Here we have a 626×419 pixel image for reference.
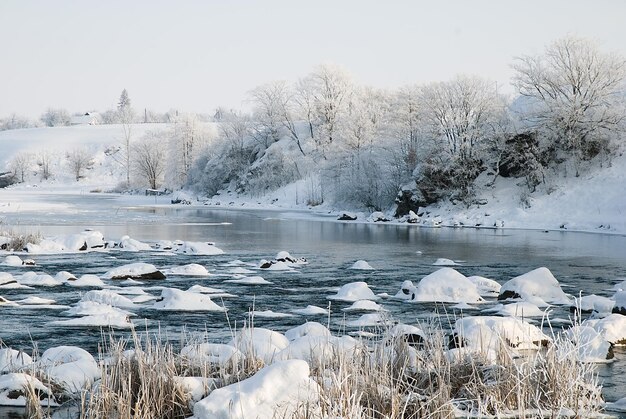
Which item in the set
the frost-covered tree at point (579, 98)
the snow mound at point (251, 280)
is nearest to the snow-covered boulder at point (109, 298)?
the snow mound at point (251, 280)

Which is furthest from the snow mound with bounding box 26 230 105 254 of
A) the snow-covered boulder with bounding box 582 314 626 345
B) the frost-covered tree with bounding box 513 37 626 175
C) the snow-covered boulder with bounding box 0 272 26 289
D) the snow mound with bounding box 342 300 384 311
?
the frost-covered tree with bounding box 513 37 626 175

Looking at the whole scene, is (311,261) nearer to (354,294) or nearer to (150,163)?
(354,294)

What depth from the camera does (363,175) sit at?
2251 inches

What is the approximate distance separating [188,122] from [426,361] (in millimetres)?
94588

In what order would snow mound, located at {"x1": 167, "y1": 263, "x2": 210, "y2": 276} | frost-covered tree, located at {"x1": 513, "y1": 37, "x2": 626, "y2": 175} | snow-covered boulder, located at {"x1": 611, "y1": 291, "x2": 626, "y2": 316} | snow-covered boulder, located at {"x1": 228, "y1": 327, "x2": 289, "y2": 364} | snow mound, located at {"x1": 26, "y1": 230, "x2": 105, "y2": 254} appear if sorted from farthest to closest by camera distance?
frost-covered tree, located at {"x1": 513, "y1": 37, "x2": 626, "y2": 175} → snow mound, located at {"x1": 26, "y1": 230, "x2": 105, "y2": 254} → snow mound, located at {"x1": 167, "y1": 263, "x2": 210, "y2": 276} → snow-covered boulder, located at {"x1": 611, "y1": 291, "x2": 626, "y2": 316} → snow-covered boulder, located at {"x1": 228, "y1": 327, "x2": 289, "y2": 364}

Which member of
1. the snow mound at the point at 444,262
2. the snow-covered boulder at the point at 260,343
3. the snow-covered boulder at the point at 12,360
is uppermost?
the snow-covered boulder at the point at 260,343

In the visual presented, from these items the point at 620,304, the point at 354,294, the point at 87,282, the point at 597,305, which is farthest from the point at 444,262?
the point at 87,282

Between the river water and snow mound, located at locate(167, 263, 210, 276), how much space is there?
470 mm

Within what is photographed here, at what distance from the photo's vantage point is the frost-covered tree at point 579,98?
163ft

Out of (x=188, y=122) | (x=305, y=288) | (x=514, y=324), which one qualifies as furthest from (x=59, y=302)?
(x=188, y=122)

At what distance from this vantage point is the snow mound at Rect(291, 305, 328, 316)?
15.1 metres

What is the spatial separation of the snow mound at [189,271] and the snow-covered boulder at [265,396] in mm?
14292

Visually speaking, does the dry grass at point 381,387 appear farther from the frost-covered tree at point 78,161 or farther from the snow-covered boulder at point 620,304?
the frost-covered tree at point 78,161

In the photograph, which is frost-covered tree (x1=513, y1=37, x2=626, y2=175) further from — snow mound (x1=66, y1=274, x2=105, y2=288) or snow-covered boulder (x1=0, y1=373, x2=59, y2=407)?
snow-covered boulder (x1=0, y1=373, x2=59, y2=407)
